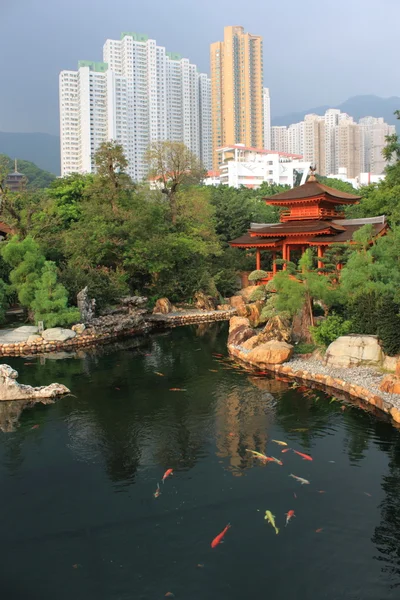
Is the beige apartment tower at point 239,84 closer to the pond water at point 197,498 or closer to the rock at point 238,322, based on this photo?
the rock at point 238,322

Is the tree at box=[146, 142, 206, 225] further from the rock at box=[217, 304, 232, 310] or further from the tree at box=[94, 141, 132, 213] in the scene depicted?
the rock at box=[217, 304, 232, 310]

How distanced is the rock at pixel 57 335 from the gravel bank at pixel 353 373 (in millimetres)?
6994

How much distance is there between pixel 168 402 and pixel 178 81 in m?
84.6

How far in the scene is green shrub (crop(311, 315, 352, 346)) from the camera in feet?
44.7

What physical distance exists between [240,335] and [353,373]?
464 centimetres

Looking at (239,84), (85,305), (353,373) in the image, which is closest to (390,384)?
(353,373)

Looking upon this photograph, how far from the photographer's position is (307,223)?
73.2ft

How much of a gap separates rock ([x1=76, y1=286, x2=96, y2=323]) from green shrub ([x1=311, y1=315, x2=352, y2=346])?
774cm

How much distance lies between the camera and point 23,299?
57.1 feet

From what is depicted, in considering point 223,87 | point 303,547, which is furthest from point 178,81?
point 303,547

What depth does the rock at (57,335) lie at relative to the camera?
16.6 m

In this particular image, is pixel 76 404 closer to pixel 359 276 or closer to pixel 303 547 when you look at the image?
pixel 303 547

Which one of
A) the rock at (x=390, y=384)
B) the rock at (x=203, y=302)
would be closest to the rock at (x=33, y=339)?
the rock at (x=203, y=302)

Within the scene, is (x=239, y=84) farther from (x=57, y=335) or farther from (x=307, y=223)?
(x=57, y=335)
